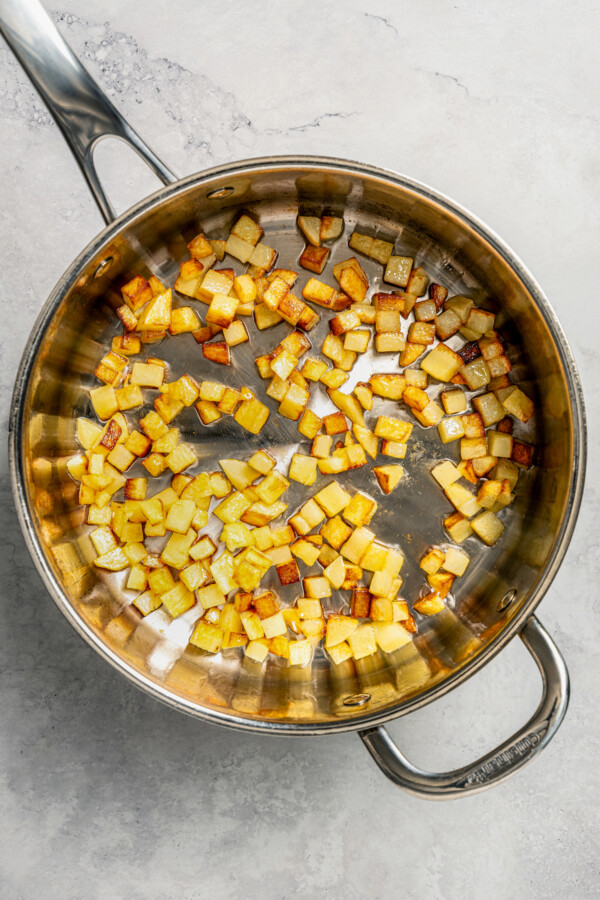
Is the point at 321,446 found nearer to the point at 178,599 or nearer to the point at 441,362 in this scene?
the point at 441,362

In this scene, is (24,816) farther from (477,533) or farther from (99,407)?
(477,533)

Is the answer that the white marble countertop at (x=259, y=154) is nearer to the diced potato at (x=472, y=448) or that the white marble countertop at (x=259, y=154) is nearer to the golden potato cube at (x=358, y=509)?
the diced potato at (x=472, y=448)

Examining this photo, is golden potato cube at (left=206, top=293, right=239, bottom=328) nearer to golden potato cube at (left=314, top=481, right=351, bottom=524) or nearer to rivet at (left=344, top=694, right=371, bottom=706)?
golden potato cube at (left=314, top=481, right=351, bottom=524)

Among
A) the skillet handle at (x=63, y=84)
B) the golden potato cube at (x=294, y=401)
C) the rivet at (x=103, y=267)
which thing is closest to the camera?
the skillet handle at (x=63, y=84)

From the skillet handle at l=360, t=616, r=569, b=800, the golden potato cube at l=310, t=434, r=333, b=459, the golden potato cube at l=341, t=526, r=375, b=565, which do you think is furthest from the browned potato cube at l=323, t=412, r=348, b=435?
the skillet handle at l=360, t=616, r=569, b=800

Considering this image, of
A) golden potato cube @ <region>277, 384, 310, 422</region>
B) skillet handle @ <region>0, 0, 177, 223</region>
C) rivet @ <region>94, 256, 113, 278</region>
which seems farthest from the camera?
golden potato cube @ <region>277, 384, 310, 422</region>

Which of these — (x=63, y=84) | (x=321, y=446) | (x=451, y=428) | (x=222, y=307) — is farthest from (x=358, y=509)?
(x=63, y=84)

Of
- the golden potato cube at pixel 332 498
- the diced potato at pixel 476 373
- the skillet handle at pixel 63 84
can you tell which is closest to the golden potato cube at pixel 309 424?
the golden potato cube at pixel 332 498
